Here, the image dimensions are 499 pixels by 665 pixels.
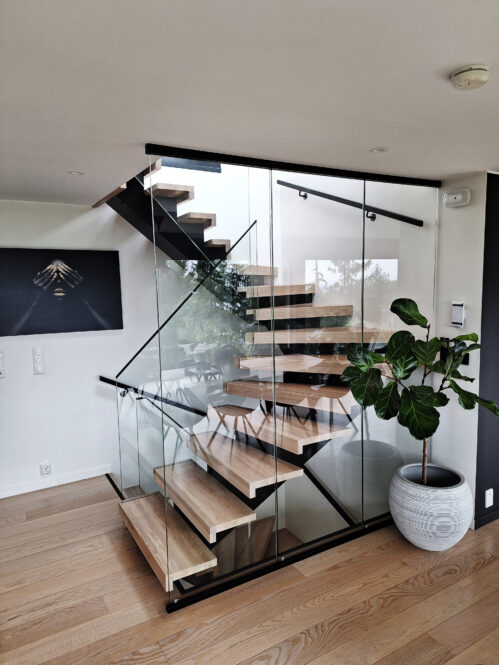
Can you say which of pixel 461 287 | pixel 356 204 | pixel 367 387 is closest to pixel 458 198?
pixel 461 287

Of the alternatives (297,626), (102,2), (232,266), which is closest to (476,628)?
(297,626)

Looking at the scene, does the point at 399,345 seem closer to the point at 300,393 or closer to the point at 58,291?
the point at 300,393

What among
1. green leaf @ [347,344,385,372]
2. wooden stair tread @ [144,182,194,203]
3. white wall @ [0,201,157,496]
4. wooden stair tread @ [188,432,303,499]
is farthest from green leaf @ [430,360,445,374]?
white wall @ [0,201,157,496]

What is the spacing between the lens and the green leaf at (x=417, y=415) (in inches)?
95.3

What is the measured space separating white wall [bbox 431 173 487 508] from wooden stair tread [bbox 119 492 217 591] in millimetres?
1800

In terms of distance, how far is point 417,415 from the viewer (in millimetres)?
2469

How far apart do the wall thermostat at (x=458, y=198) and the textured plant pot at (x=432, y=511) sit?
1752 mm

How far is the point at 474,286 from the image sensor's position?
2959 mm

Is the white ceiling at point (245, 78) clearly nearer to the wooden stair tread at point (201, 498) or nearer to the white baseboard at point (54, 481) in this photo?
the wooden stair tread at point (201, 498)

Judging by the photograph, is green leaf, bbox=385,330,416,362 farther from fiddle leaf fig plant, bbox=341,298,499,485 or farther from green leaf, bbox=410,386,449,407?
green leaf, bbox=410,386,449,407

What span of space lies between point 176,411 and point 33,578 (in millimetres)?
1281

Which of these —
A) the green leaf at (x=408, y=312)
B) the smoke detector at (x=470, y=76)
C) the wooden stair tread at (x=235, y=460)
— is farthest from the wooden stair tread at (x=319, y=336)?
the smoke detector at (x=470, y=76)

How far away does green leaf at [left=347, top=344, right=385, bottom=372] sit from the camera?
8.59 ft

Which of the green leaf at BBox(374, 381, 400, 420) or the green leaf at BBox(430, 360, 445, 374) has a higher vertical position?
the green leaf at BBox(430, 360, 445, 374)
